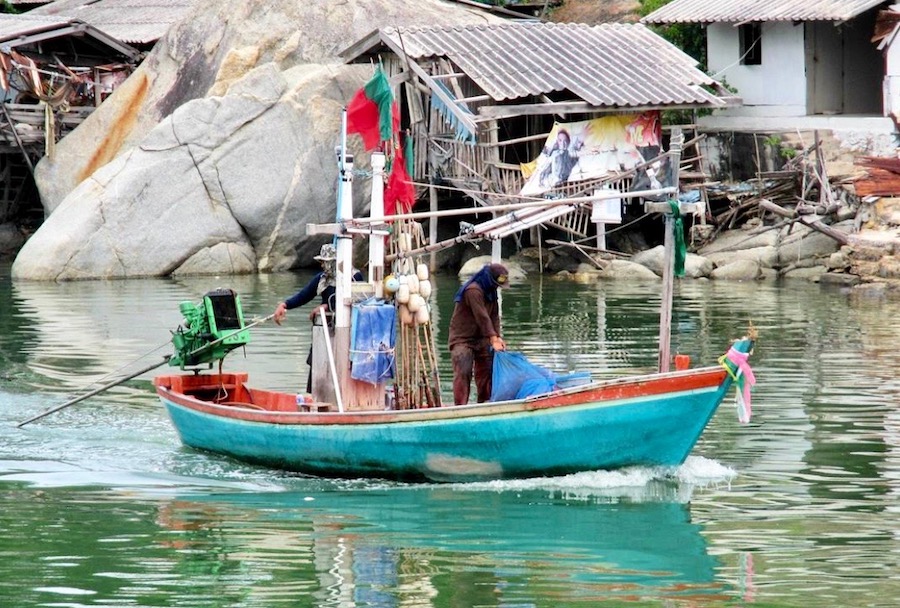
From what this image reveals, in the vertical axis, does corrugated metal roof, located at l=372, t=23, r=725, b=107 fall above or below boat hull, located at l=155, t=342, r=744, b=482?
above

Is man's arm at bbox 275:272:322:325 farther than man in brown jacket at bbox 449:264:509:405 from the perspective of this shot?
Yes

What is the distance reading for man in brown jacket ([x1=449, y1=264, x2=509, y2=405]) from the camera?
1387cm

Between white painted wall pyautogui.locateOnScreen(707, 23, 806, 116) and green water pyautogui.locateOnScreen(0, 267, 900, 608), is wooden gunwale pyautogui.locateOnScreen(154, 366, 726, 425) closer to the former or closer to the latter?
green water pyautogui.locateOnScreen(0, 267, 900, 608)

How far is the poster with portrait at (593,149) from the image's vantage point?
28844mm

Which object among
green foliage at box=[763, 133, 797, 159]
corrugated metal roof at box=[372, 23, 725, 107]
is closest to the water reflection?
corrugated metal roof at box=[372, 23, 725, 107]

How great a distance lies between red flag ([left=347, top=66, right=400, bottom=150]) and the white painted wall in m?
18.3

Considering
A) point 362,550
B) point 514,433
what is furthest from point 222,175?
point 362,550

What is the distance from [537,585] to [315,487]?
3.68 m

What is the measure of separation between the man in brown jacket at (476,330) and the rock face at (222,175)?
17.3 metres

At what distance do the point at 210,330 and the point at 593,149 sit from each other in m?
15.0

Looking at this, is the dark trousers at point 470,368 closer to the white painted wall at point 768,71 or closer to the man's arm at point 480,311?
the man's arm at point 480,311

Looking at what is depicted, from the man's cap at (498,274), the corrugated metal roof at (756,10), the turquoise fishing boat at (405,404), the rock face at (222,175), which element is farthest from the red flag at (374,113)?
the corrugated metal roof at (756,10)

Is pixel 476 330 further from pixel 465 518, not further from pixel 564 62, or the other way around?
pixel 564 62

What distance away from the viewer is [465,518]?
1225cm
